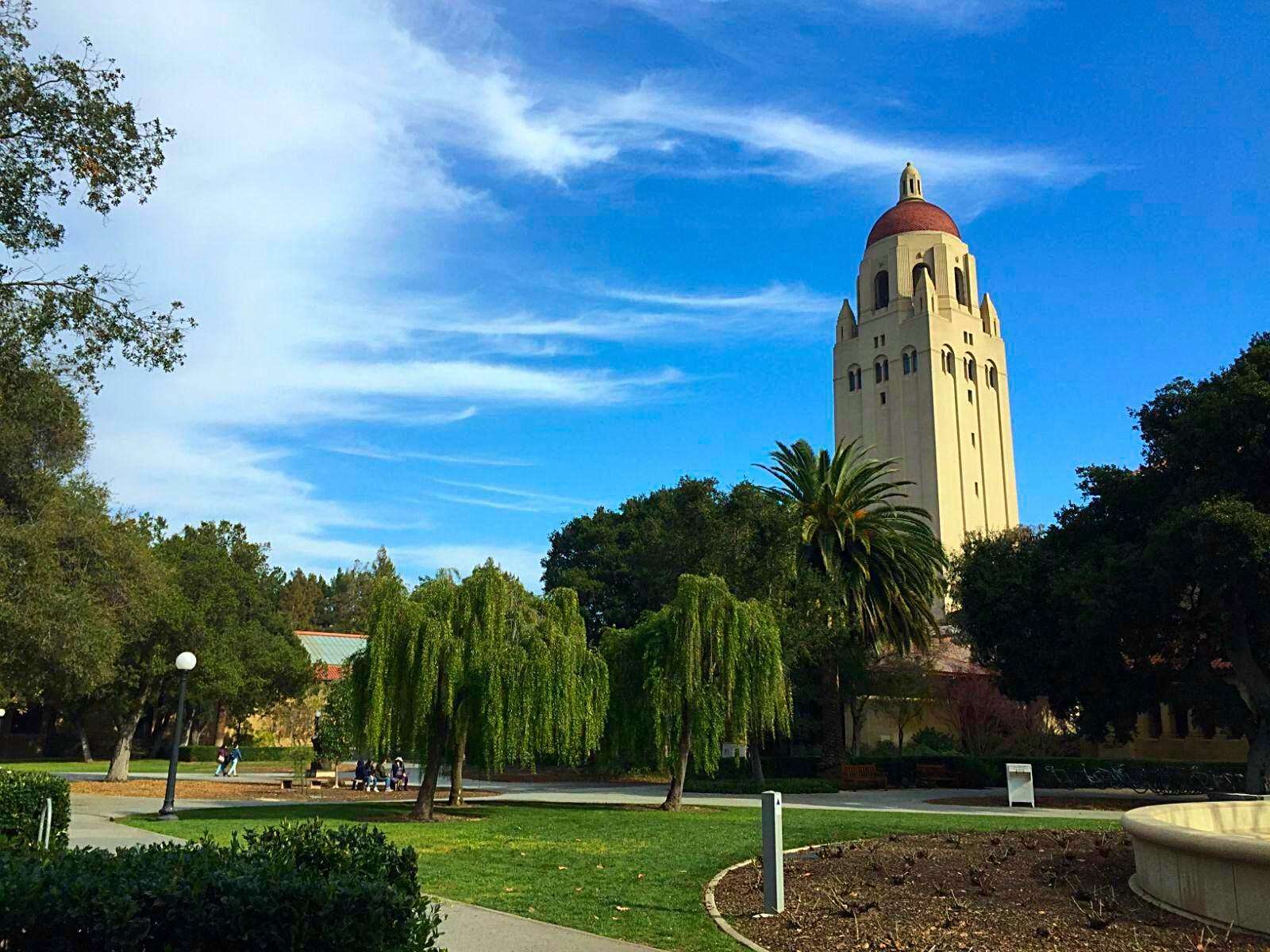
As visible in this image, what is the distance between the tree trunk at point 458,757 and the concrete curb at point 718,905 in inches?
292

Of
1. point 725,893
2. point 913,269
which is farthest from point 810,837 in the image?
point 913,269

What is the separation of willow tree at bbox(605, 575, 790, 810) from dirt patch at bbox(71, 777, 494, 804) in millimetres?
6517

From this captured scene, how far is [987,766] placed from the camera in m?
32.9

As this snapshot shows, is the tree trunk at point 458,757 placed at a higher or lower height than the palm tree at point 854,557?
lower

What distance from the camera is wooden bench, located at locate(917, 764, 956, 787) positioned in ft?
107

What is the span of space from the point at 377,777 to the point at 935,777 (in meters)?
18.2

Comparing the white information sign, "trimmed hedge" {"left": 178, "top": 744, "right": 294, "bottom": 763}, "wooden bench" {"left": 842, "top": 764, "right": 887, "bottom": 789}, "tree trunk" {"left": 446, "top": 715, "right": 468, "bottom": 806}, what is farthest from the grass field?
the white information sign

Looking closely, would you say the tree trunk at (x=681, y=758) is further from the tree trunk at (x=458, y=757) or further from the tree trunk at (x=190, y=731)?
the tree trunk at (x=190, y=731)

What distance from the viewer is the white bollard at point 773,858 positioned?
8.84m

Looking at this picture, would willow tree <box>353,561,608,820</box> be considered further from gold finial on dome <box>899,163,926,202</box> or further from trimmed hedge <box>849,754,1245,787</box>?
gold finial on dome <box>899,163,926,202</box>

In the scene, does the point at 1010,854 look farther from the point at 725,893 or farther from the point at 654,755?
the point at 654,755

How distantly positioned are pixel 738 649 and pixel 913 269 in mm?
67454

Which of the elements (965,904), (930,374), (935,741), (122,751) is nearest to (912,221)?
(930,374)

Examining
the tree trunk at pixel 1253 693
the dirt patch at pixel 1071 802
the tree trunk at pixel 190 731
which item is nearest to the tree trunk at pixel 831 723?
the dirt patch at pixel 1071 802
